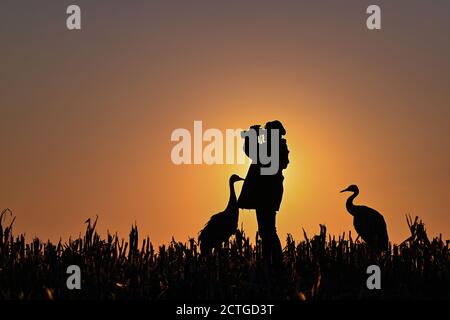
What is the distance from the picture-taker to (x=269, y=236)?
1376 centimetres

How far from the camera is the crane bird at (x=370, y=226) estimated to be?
52.2 feet

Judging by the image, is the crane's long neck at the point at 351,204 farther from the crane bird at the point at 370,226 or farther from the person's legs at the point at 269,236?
the person's legs at the point at 269,236

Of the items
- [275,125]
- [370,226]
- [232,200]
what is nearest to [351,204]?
[370,226]

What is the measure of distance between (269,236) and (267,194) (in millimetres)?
725

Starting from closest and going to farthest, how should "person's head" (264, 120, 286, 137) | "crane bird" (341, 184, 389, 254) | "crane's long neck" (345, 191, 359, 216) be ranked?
"person's head" (264, 120, 286, 137), "crane bird" (341, 184, 389, 254), "crane's long neck" (345, 191, 359, 216)

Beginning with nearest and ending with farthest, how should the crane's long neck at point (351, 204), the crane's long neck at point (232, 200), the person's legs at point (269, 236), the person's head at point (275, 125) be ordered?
the person's legs at point (269, 236) < the person's head at point (275, 125) < the crane's long neck at point (232, 200) < the crane's long neck at point (351, 204)

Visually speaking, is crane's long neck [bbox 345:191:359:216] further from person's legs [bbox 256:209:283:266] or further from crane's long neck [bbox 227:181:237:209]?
person's legs [bbox 256:209:283:266]

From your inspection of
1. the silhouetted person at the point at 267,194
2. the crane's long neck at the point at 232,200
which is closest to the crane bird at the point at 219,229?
the crane's long neck at the point at 232,200

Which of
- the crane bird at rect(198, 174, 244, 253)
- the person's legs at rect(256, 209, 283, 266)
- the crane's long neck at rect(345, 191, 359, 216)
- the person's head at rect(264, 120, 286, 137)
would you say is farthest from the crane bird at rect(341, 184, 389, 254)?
the person's head at rect(264, 120, 286, 137)

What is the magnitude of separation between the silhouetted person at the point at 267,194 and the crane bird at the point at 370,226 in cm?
267

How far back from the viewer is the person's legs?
13620mm

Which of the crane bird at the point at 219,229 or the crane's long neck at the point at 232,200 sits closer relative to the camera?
the crane bird at the point at 219,229

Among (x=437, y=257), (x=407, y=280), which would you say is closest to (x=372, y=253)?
(x=437, y=257)
